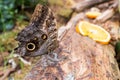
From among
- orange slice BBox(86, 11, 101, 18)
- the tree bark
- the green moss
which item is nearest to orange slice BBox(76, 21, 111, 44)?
the tree bark

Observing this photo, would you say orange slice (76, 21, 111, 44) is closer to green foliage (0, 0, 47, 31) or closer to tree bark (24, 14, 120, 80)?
tree bark (24, 14, 120, 80)

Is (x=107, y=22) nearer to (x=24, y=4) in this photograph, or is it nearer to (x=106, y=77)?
(x=106, y=77)

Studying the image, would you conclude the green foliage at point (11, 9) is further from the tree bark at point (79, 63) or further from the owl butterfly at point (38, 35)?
the owl butterfly at point (38, 35)

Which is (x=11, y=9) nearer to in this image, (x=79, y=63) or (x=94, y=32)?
(x=94, y=32)

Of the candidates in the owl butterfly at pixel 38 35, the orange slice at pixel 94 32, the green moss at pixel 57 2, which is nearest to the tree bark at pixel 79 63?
the orange slice at pixel 94 32

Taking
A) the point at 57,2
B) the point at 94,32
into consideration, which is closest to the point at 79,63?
the point at 94,32

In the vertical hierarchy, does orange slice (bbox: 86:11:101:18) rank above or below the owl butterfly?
above
